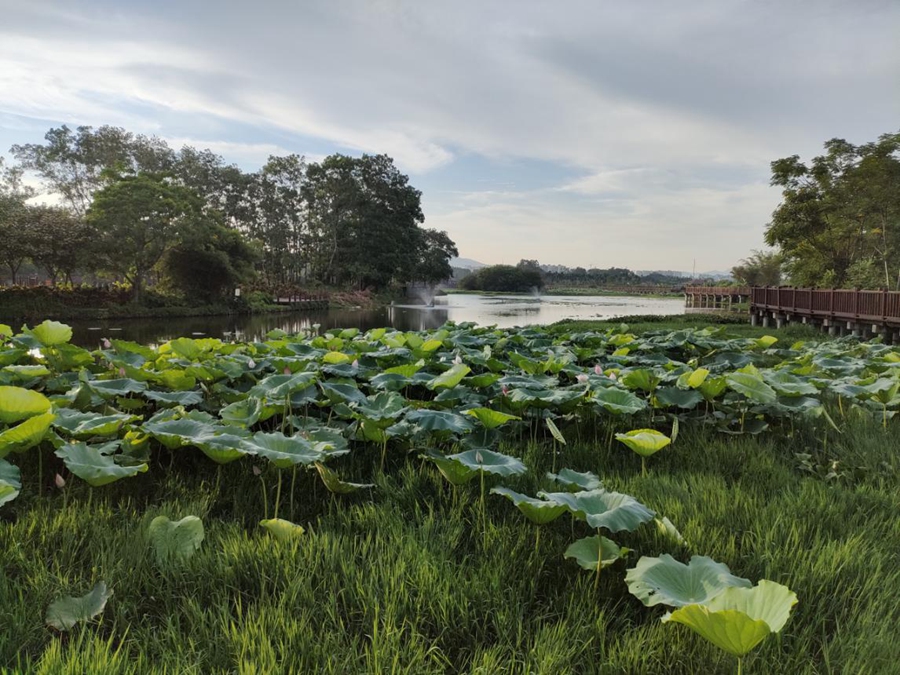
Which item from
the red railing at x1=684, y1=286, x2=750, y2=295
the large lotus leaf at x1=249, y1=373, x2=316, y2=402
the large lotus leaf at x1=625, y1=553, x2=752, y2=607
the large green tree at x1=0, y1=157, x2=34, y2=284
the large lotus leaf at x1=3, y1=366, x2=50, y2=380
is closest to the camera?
the large lotus leaf at x1=625, y1=553, x2=752, y2=607

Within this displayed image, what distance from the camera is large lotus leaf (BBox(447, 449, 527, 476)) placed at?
5.40 feet

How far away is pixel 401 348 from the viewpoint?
3879mm

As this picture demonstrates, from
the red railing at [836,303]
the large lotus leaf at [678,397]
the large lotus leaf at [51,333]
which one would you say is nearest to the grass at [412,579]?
the large lotus leaf at [678,397]

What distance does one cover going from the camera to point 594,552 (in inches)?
54.5

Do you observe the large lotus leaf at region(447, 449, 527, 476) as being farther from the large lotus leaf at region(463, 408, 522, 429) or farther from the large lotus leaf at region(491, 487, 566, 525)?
the large lotus leaf at region(463, 408, 522, 429)

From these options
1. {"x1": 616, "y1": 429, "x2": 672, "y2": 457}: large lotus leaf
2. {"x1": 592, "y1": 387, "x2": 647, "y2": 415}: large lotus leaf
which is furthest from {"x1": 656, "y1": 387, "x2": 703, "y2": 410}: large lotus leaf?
{"x1": 616, "y1": 429, "x2": 672, "y2": 457}: large lotus leaf

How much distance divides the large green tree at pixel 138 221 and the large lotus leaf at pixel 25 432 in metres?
23.2

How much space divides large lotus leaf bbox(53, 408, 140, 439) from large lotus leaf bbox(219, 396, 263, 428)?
0.33 meters

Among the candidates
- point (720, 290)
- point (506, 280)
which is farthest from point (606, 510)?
point (506, 280)

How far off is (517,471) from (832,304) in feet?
55.6

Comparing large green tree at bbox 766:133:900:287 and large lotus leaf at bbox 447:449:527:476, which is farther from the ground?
large green tree at bbox 766:133:900:287

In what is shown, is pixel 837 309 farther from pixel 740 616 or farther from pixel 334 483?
pixel 740 616

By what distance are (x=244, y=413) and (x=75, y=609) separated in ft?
3.40

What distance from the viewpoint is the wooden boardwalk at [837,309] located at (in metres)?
12.2
